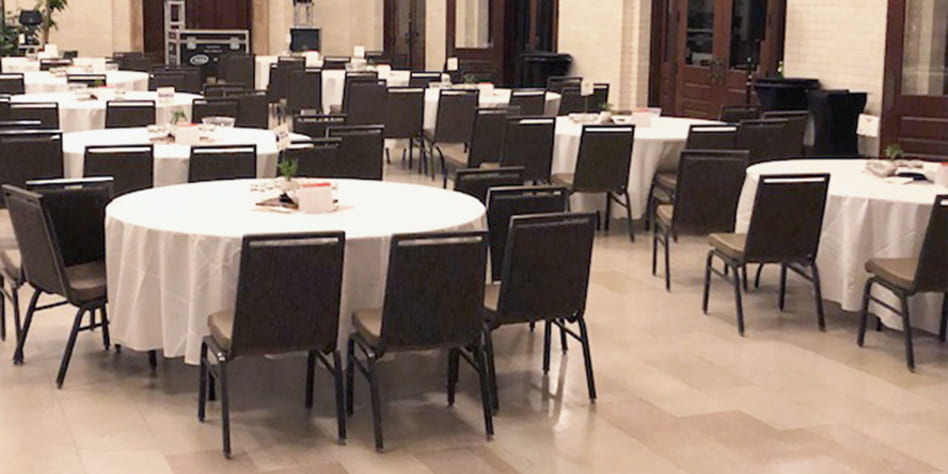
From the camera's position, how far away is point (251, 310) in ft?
15.8

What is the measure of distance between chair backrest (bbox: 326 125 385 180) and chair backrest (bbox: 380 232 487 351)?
3809mm

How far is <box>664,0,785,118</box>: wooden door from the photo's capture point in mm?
13359

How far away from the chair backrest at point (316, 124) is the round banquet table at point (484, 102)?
2468 millimetres

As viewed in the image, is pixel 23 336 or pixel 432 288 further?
pixel 23 336

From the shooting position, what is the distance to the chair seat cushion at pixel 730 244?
273 inches

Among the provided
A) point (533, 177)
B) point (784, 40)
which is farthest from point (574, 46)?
point (533, 177)

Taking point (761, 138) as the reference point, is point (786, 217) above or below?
below

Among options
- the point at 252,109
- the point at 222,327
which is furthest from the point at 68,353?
the point at 252,109

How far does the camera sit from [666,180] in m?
9.25

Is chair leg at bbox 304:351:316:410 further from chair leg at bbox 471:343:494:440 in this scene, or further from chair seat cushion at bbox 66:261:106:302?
chair seat cushion at bbox 66:261:106:302

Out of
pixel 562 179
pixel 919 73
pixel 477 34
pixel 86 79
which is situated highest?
pixel 477 34

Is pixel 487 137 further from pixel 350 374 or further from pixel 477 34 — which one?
pixel 477 34

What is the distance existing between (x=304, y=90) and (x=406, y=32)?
8.40 metres

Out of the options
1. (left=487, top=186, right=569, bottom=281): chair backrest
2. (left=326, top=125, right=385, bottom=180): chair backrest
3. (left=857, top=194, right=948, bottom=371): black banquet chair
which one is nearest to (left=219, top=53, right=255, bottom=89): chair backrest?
(left=326, top=125, right=385, bottom=180): chair backrest
